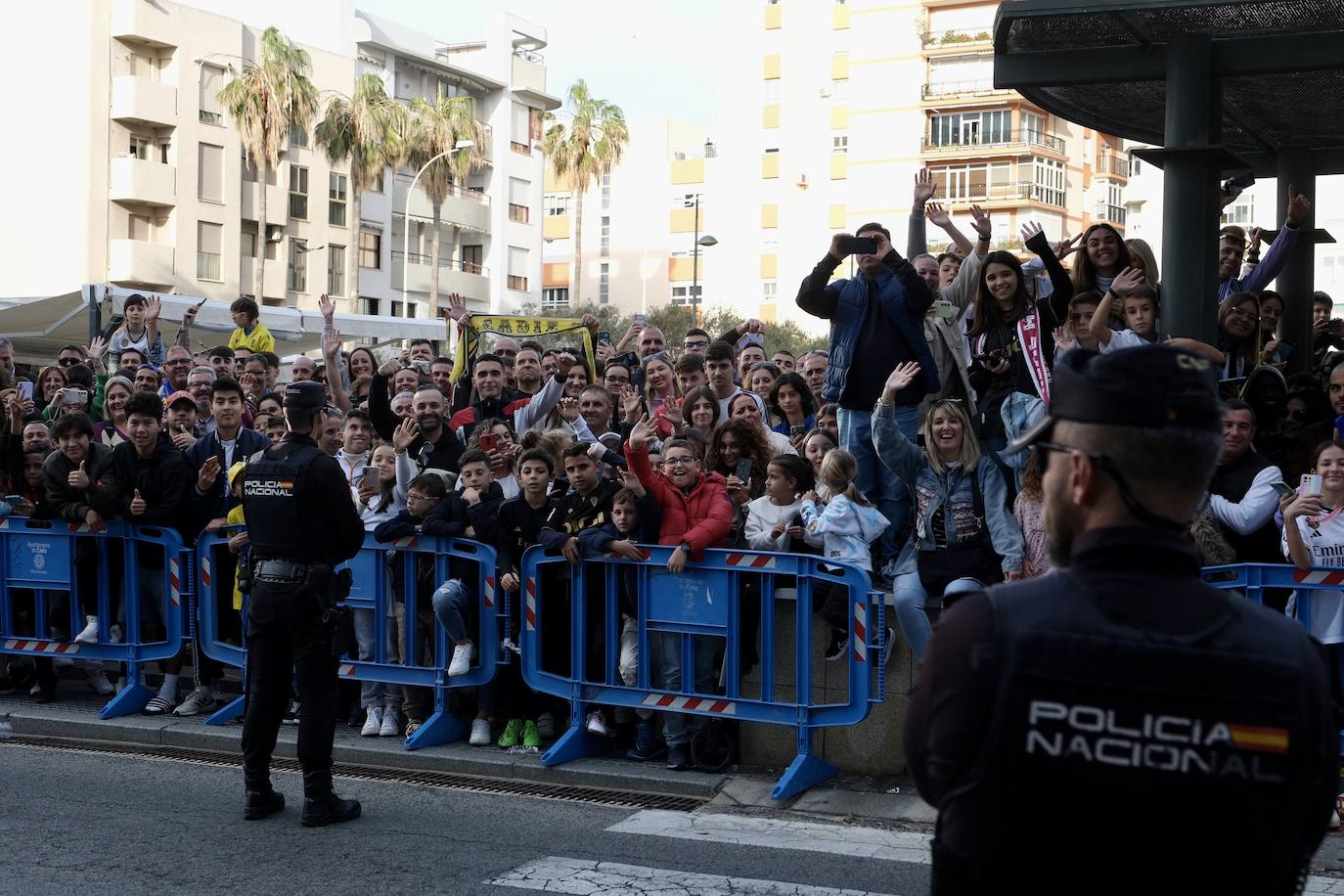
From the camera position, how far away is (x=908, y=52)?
64.6 meters

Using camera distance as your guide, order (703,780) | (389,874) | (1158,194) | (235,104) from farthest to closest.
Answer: (1158,194) < (235,104) < (703,780) < (389,874)

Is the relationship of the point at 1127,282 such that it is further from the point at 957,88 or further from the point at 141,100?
the point at 957,88

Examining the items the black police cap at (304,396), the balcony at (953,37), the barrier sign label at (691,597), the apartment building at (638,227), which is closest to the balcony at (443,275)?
the apartment building at (638,227)

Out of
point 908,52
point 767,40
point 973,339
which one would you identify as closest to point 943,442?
point 973,339

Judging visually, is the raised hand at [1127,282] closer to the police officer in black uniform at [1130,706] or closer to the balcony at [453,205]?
the police officer in black uniform at [1130,706]

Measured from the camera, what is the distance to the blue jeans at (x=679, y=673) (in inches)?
309

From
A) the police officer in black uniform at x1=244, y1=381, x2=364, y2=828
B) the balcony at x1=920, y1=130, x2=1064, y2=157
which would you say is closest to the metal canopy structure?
the police officer in black uniform at x1=244, y1=381, x2=364, y2=828

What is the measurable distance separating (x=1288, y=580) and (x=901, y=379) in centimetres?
233

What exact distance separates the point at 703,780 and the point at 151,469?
13.6 feet

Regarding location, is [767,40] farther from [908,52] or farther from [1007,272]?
[1007,272]

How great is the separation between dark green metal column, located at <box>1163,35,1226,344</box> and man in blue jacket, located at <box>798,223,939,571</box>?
163 centimetres

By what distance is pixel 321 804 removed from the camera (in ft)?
22.1

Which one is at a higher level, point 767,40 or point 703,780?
point 767,40

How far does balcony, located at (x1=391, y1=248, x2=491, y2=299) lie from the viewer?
5731cm
